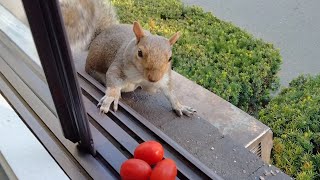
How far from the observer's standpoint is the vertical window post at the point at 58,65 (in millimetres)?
565

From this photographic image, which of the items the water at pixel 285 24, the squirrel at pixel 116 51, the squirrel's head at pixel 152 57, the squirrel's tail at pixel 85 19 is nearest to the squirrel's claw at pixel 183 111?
the squirrel at pixel 116 51

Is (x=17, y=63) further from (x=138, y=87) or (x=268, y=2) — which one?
(x=268, y=2)

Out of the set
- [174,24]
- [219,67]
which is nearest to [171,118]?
[219,67]

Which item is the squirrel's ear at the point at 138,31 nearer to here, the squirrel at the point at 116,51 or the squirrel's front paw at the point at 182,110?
the squirrel at the point at 116,51

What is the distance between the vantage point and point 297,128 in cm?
162

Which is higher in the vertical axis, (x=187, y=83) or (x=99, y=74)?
(x=99, y=74)

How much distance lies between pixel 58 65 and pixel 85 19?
2.54 feet

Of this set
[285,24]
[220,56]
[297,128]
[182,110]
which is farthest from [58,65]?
[285,24]

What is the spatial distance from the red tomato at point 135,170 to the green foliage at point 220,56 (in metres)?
0.96

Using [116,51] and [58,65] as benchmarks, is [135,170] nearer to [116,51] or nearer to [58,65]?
[58,65]

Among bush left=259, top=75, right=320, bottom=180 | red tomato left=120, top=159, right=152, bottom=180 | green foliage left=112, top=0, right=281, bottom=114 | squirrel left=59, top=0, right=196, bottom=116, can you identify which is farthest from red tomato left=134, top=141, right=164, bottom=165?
green foliage left=112, top=0, right=281, bottom=114

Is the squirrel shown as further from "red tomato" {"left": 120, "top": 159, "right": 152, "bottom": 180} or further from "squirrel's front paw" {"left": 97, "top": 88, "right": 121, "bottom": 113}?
"red tomato" {"left": 120, "top": 159, "right": 152, "bottom": 180}

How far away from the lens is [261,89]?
1.98 m

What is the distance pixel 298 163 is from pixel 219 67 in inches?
24.7
